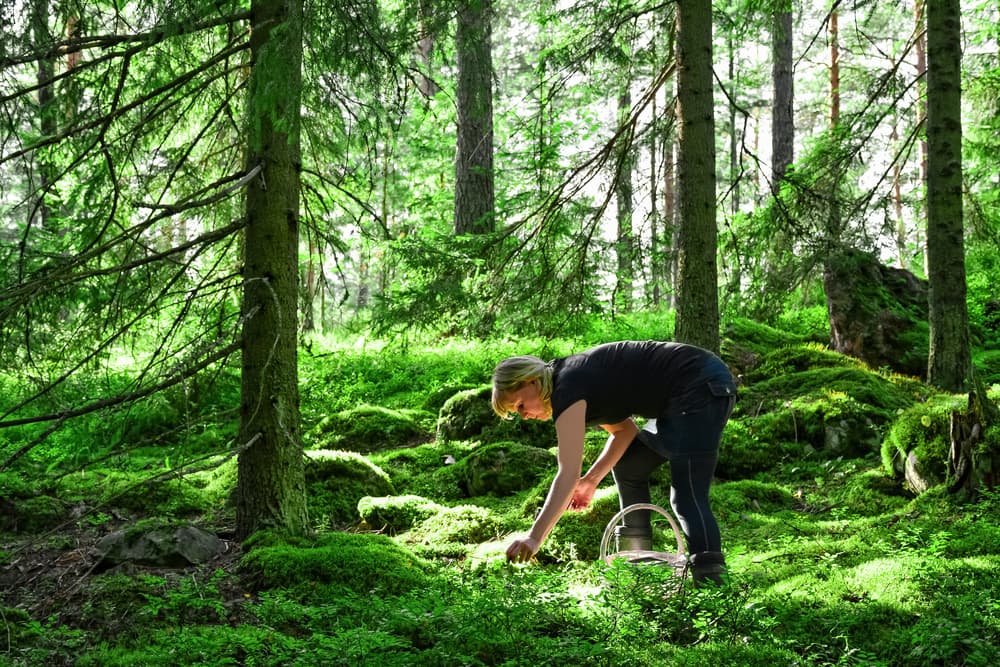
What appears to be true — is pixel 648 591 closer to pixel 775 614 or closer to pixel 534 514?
pixel 775 614

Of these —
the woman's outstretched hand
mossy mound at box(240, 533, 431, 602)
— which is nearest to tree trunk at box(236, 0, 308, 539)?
mossy mound at box(240, 533, 431, 602)

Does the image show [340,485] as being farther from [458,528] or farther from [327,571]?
[327,571]

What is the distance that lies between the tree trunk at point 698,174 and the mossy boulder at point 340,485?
3032mm

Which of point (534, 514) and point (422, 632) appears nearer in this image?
point (422, 632)

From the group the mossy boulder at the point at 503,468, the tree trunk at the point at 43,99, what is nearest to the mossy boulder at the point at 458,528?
the mossy boulder at the point at 503,468

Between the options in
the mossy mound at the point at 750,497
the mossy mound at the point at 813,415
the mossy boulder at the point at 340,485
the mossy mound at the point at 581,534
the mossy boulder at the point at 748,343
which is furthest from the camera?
the mossy boulder at the point at 748,343

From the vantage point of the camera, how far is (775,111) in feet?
52.6

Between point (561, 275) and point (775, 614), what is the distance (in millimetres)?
4659

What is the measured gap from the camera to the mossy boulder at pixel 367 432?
28.5 ft

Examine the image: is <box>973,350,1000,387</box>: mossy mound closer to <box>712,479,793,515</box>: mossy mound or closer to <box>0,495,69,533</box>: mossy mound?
<box>712,479,793,515</box>: mossy mound

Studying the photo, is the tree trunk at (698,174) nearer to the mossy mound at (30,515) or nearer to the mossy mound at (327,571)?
the mossy mound at (327,571)

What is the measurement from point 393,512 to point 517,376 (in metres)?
2.90

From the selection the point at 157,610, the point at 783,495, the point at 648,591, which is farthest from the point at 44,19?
the point at 783,495

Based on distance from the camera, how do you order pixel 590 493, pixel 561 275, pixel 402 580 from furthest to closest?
pixel 561 275 → pixel 402 580 → pixel 590 493
